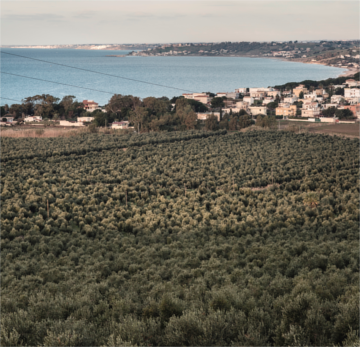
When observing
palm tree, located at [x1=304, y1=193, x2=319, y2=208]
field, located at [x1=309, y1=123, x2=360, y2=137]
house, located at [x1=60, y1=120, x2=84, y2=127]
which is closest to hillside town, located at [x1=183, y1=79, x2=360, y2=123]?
field, located at [x1=309, y1=123, x2=360, y2=137]

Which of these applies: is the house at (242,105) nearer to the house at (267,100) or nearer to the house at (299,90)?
the house at (267,100)

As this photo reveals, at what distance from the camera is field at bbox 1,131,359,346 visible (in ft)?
22.3

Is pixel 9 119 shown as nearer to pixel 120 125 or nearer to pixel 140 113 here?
pixel 120 125

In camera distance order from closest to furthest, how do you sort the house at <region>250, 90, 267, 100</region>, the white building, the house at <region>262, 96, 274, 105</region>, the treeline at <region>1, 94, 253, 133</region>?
the treeline at <region>1, 94, 253, 133</region> → the white building → the house at <region>262, 96, 274, 105</region> → the house at <region>250, 90, 267, 100</region>

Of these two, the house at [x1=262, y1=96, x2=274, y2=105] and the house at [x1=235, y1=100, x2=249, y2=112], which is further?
the house at [x1=262, y1=96, x2=274, y2=105]

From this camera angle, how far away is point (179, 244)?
15.7 m

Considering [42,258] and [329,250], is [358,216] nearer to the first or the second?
[329,250]

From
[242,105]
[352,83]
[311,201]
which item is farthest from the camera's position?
[352,83]

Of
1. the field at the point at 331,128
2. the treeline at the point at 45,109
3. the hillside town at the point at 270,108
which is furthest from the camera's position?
the treeline at the point at 45,109

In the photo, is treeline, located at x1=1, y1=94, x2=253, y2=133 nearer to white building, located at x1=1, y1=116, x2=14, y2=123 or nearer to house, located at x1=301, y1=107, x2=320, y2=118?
white building, located at x1=1, y1=116, x2=14, y2=123

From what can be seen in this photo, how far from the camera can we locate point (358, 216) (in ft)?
62.1

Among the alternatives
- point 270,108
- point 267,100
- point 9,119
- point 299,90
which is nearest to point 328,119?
point 270,108

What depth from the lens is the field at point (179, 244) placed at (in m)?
6.80

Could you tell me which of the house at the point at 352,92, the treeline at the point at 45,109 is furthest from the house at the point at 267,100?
the treeline at the point at 45,109
